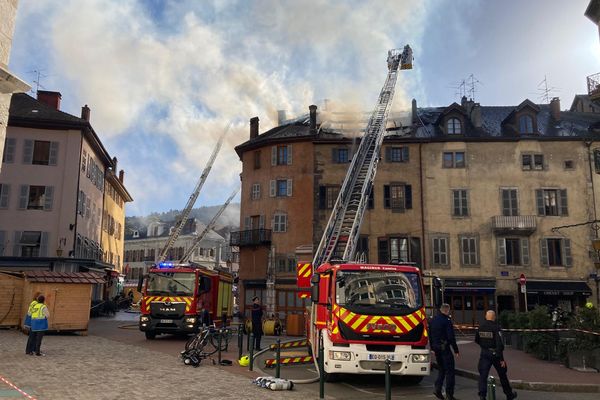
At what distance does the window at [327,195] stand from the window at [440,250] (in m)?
6.34

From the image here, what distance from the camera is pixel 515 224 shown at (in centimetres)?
2970

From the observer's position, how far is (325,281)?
11.0 metres

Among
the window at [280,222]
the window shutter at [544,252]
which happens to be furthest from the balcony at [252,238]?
the window shutter at [544,252]

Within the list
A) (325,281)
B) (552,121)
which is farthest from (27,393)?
(552,121)

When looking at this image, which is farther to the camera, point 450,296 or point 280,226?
point 280,226

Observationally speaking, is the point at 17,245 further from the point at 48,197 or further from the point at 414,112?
the point at 414,112

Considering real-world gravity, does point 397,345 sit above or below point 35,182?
below

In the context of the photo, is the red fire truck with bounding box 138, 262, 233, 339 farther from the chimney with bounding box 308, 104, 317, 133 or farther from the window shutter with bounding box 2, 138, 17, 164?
the window shutter with bounding box 2, 138, 17, 164

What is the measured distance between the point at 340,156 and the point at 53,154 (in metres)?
17.7

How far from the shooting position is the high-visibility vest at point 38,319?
42.2ft

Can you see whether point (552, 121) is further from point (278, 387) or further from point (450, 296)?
point (278, 387)

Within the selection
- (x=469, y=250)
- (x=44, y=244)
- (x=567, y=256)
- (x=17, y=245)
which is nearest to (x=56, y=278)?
(x=44, y=244)

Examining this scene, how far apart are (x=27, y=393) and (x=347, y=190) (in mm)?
17593

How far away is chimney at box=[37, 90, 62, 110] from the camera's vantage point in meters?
35.4
